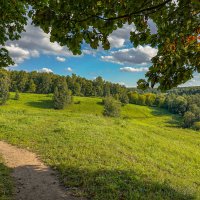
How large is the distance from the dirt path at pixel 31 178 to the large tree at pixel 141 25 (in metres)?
6.36

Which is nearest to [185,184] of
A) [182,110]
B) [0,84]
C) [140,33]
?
[140,33]

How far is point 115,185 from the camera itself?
12.0 m

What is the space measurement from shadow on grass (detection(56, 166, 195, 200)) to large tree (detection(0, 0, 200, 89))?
551 centimetres

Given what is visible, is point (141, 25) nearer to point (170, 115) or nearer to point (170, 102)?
point (170, 115)

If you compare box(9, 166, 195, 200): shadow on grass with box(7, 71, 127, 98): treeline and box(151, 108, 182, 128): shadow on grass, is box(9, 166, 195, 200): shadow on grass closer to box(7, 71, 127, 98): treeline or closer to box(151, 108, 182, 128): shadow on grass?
box(151, 108, 182, 128): shadow on grass

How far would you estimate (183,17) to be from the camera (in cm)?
683

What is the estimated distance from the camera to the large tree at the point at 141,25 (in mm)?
6340

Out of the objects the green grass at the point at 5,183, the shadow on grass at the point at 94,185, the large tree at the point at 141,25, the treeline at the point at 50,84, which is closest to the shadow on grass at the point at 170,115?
the treeline at the point at 50,84

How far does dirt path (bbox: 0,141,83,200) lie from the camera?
35.2 feet

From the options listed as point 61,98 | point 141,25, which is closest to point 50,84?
point 61,98

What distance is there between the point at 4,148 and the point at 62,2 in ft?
48.8

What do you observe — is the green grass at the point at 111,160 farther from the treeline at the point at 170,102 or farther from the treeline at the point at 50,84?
the treeline at the point at 170,102

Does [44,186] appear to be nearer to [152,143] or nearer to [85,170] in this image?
[85,170]

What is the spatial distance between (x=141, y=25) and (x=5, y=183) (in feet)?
30.1
